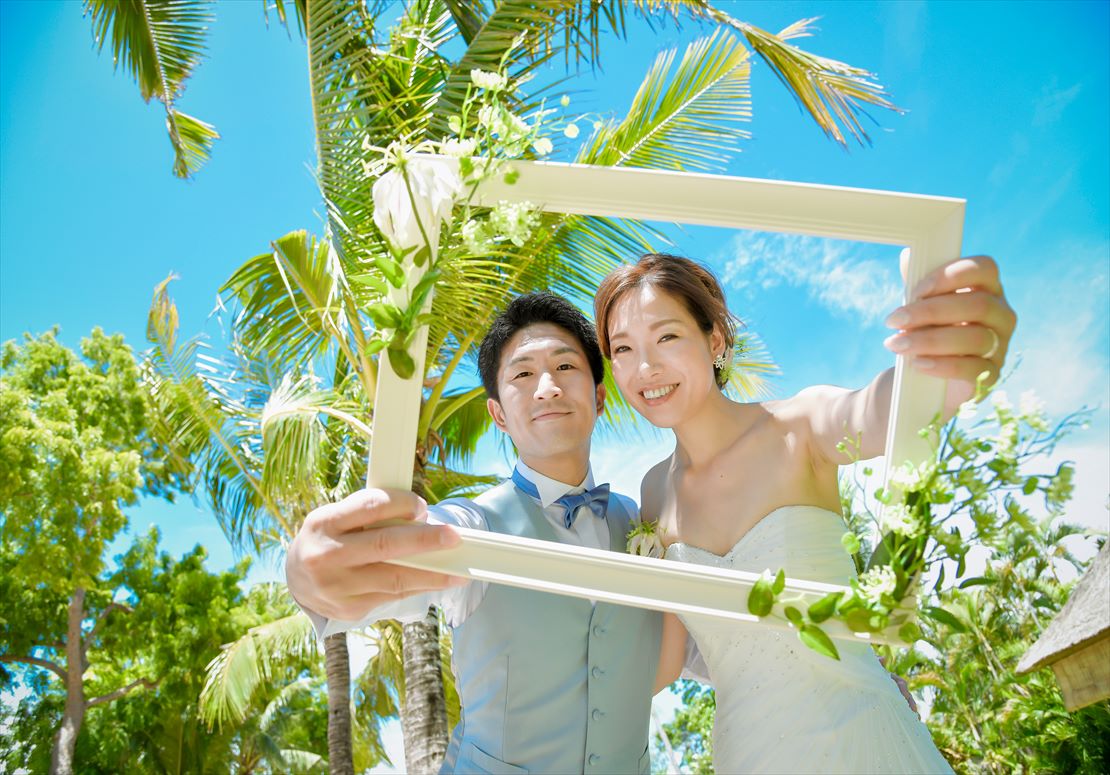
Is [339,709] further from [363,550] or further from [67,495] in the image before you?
[363,550]

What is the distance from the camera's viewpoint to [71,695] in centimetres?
1700

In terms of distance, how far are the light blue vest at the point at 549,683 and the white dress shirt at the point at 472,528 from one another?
0.15 feet

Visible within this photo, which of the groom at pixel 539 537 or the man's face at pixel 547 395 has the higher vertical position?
the man's face at pixel 547 395

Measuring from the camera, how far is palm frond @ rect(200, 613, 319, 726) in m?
12.7

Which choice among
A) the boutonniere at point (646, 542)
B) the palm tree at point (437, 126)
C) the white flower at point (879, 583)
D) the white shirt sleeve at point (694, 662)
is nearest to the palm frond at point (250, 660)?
the palm tree at point (437, 126)

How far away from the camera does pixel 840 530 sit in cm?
198

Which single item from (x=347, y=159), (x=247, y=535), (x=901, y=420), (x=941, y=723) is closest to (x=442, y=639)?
(x=247, y=535)

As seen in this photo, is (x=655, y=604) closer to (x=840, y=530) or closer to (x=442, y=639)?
(x=840, y=530)

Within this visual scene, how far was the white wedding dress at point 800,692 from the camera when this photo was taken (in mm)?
1810

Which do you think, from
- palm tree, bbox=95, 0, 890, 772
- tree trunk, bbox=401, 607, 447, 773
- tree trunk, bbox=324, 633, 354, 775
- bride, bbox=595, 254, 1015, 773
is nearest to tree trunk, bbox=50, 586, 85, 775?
tree trunk, bbox=324, 633, 354, 775

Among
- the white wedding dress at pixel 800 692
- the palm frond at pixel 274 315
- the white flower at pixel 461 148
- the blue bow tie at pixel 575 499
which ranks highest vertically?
the palm frond at pixel 274 315

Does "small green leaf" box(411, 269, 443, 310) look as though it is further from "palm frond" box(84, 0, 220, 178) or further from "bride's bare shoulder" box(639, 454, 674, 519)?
"palm frond" box(84, 0, 220, 178)

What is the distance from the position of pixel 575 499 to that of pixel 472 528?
46cm

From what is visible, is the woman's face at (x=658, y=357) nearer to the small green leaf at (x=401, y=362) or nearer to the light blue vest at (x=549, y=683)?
the light blue vest at (x=549, y=683)
